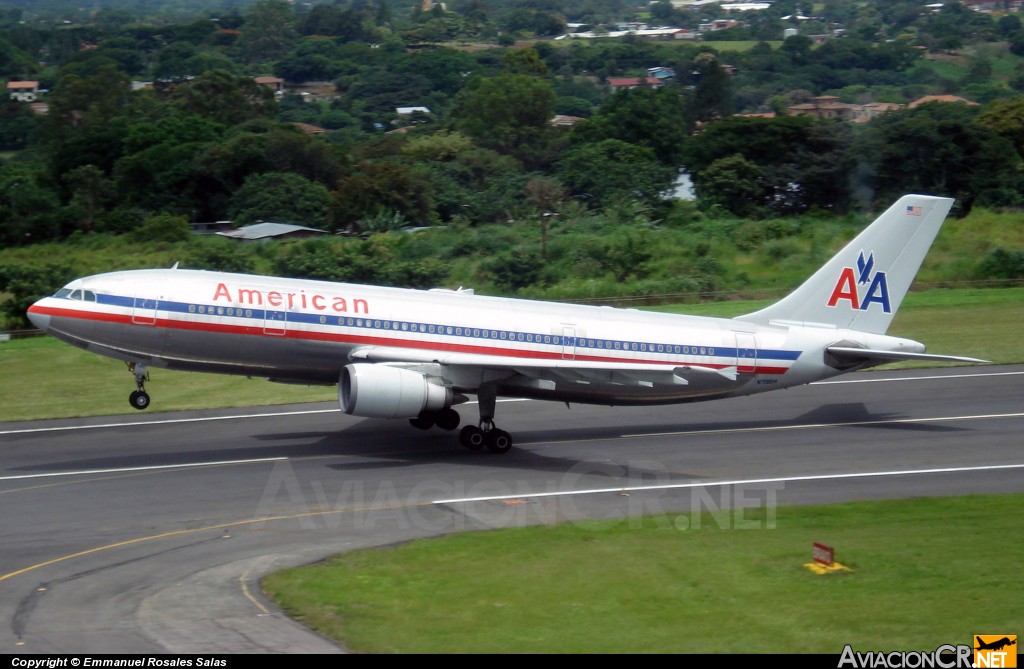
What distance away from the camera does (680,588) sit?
21.2 metres

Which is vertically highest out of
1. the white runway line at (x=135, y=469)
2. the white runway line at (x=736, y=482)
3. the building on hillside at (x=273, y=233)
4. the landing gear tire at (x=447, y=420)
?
the white runway line at (x=736, y=482)

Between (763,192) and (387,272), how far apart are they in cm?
3938

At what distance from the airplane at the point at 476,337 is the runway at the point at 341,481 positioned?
1.75 meters

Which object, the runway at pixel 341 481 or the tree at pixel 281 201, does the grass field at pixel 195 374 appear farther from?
the tree at pixel 281 201

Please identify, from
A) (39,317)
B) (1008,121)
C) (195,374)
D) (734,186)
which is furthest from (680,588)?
(1008,121)

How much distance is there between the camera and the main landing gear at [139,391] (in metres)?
31.0

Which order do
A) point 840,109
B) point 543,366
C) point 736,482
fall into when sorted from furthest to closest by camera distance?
point 840,109
point 543,366
point 736,482

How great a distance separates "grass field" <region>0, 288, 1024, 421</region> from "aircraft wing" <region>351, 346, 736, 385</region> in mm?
8191

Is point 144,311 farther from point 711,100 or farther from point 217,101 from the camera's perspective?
point 711,100

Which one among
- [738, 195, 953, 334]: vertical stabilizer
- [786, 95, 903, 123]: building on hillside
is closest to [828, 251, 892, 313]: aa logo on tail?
[738, 195, 953, 334]: vertical stabilizer

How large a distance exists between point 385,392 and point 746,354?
10.7 m

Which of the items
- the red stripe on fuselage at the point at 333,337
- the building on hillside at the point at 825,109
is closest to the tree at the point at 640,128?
the building on hillside at the point at 825,109

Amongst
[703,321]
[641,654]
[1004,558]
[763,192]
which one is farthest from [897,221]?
[763,192]

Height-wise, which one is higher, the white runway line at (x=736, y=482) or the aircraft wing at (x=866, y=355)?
the aircraft wing at (x=866, y=355)
